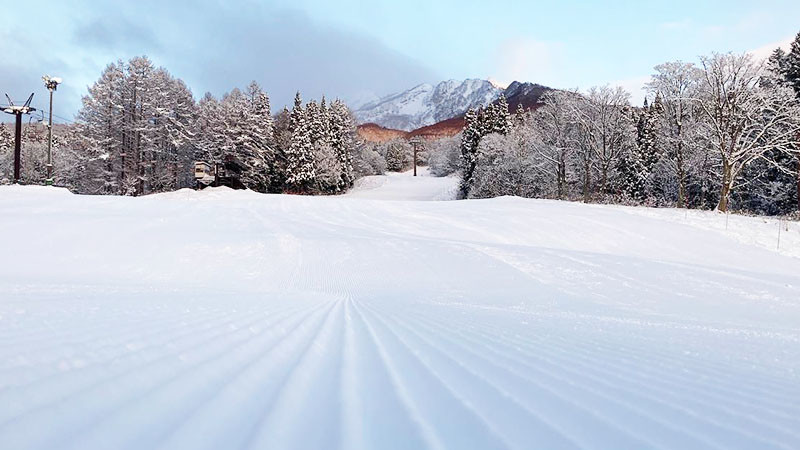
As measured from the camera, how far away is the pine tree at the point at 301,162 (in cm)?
4172

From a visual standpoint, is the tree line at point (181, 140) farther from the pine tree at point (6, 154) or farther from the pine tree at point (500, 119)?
the pine tree at point (6, 154)

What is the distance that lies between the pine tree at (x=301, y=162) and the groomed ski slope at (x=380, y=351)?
35.2 meters

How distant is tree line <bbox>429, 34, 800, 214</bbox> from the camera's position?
17781 millimetres

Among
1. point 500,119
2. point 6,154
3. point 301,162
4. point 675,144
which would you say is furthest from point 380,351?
point 6,154

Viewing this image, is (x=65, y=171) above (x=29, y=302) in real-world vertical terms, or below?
above

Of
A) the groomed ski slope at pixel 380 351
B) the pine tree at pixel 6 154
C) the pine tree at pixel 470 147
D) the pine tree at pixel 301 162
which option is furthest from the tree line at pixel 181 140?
the pine tree at pixel 6 154

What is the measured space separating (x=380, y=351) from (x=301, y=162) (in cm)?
4176

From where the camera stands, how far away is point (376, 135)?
3976 inches

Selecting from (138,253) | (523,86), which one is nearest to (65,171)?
(138,253)

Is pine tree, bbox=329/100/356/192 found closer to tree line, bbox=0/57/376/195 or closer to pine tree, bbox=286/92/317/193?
tree line, bbox=0/57/376/195

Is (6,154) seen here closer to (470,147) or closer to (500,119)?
(470,147)

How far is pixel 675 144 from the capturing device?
73.4ft

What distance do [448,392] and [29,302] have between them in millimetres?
3598

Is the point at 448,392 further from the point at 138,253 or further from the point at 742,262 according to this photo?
the point at 742,262
